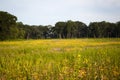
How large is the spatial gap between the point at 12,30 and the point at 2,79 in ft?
190

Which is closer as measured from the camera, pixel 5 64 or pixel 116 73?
pixel 116 73

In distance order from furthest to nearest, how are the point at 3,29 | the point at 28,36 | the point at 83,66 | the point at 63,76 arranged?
the point at 28,36
the point at 3,29
the point at 83,66
the point at 63,76

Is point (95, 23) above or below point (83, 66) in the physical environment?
above

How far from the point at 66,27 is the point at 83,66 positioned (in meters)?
119

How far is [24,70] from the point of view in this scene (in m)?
6.75

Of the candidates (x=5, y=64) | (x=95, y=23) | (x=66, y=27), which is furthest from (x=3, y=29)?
(x=95, y=23)

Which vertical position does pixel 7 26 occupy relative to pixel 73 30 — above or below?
above

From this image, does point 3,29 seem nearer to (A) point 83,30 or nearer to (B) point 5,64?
(B) point 5,64

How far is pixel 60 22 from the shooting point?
135000 mm

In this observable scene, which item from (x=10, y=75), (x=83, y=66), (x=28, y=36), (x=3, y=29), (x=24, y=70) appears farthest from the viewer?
(x=28, y=36)

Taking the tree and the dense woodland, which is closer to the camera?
the tree

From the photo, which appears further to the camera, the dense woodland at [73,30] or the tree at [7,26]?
the dense woodland at [73,30]

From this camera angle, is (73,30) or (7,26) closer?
(7,26)

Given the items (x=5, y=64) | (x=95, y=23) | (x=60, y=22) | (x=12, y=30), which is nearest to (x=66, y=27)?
(x=60, y=22)
